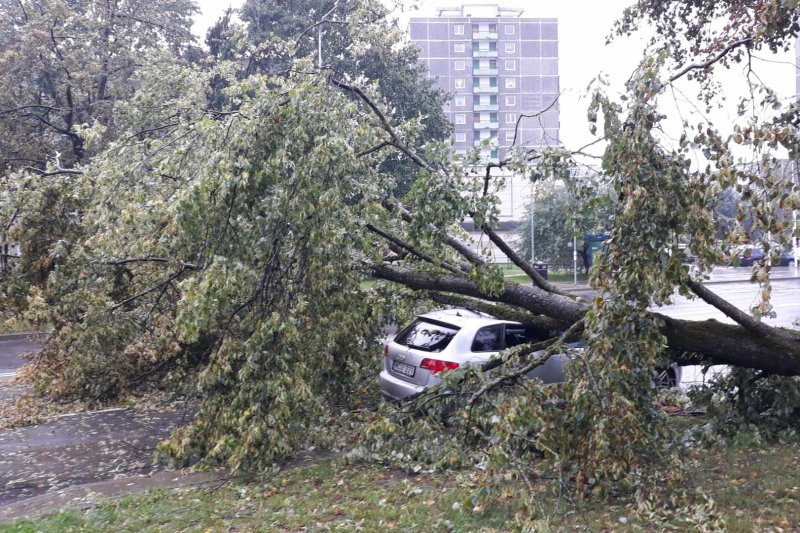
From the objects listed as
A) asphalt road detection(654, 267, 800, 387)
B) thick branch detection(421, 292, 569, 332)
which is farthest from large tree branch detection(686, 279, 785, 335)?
thick branch detection(421, 292, 569, 332)

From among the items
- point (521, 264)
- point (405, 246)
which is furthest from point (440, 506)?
point (521, 264)

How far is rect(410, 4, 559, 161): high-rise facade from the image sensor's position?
71312 millimetres

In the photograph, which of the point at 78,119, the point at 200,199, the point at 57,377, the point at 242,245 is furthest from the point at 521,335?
the point at 78,119

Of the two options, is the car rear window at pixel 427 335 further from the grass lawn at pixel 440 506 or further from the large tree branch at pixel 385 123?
the grass lawn at pixel 440 506

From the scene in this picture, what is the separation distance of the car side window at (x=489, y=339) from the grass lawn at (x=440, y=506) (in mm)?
2290

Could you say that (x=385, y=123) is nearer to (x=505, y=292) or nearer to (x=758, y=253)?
(x=505, y=292)

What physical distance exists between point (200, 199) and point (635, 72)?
367 cm

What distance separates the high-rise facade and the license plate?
207 feet

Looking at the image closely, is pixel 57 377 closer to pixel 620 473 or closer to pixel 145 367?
pixel 145 367

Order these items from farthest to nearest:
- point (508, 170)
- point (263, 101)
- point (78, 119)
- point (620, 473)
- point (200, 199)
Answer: point (78, 119) → point (508, 170) → point (263, 101) → point (200, 199) → point (620, 473)

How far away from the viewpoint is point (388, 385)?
338 inches

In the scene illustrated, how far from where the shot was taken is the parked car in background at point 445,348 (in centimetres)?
812

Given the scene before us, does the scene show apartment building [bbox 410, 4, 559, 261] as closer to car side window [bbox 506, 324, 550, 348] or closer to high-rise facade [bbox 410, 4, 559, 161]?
high-rise facade [bbox 410, 4, 559, 161]

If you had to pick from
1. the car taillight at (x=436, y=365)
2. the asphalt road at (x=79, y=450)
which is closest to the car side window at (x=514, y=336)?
the car taillight at (x=436, y=365)
